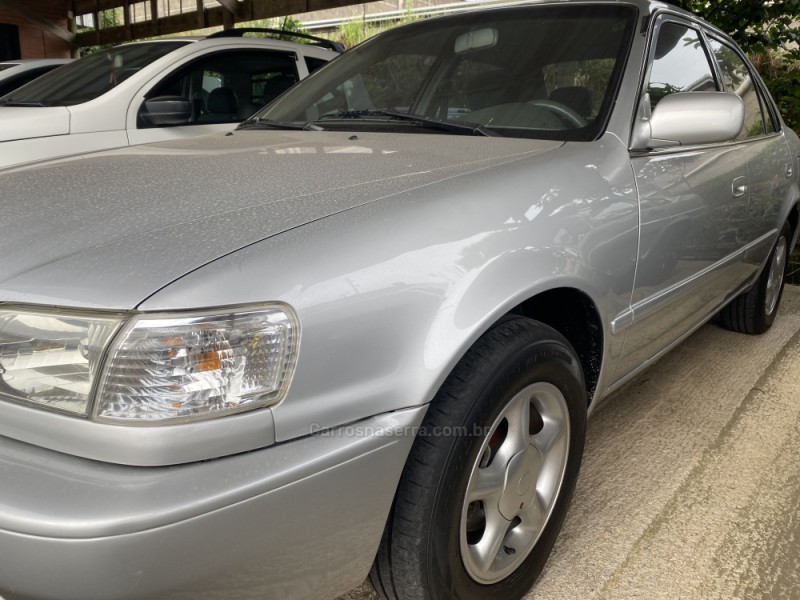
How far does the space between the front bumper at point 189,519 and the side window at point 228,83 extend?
10.6 feet

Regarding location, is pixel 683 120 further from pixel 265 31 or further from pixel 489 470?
pixel 265 31

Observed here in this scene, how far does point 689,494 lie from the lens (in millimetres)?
2105

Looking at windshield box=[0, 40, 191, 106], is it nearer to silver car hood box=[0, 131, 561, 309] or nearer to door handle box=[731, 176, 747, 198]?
silver car hood box=[0, 131, 561, 309]

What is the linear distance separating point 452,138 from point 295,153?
0.44 meters

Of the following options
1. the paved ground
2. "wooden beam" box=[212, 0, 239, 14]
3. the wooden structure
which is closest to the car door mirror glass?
the paved ground

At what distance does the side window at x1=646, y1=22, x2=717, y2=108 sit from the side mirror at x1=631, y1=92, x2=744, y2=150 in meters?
0.20

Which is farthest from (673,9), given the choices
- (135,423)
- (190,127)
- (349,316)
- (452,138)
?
(190,127)

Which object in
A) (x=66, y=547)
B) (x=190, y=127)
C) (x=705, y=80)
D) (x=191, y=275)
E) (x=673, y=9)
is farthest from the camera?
(x=190, y=127)

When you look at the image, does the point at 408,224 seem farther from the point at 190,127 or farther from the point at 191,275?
the point at 190,127

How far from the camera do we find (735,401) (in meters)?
2.78

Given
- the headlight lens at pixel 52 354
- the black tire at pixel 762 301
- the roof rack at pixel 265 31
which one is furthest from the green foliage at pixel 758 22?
the headlight lens at pixel 52 354

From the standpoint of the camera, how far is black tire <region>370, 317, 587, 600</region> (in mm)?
1290

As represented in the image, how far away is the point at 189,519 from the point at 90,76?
4049 mm

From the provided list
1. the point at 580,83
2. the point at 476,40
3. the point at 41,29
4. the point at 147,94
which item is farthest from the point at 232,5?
the point at 580,83
